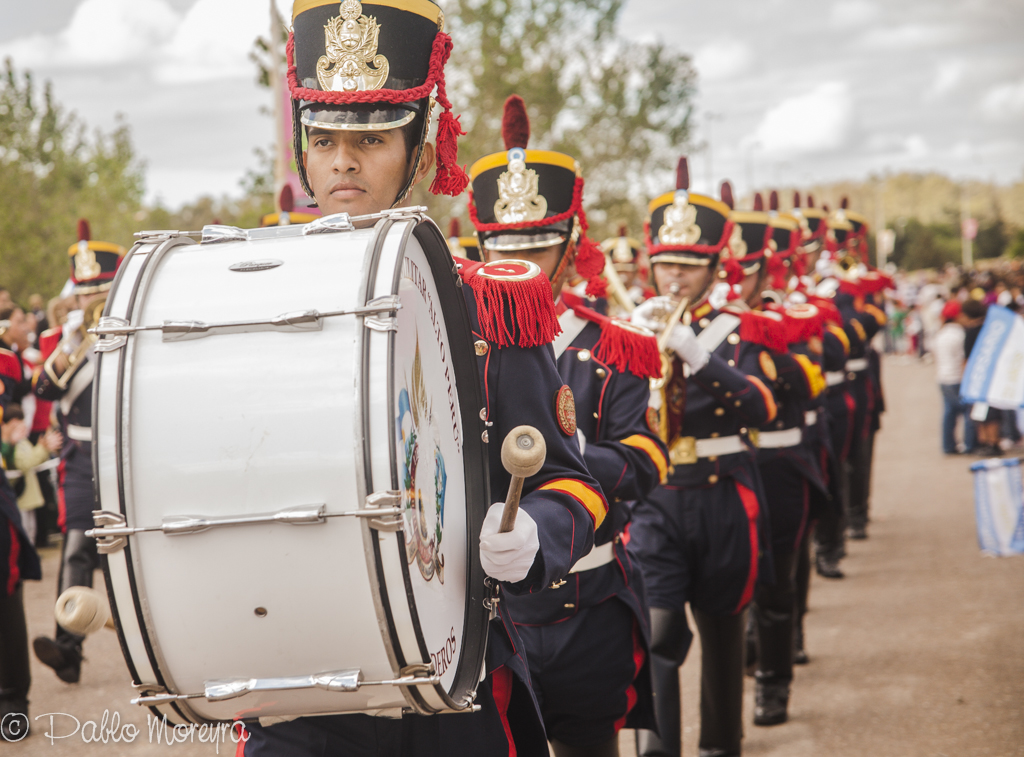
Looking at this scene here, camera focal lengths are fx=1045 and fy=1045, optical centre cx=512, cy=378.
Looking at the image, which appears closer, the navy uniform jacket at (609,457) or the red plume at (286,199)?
the navy uniform jacket at (609,457)

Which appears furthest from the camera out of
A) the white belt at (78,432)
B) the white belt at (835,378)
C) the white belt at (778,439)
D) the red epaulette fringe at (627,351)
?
the white belt at (835,378)

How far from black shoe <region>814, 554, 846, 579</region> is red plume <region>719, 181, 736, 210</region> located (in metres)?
3.59

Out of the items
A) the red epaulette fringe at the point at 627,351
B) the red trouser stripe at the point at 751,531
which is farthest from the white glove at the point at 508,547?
the red trouser stripe at the point at 751,531

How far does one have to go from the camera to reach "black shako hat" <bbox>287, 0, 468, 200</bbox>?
209 centimetres

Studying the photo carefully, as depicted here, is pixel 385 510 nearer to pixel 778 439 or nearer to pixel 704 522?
pixel 704 522

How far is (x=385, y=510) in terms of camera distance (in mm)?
1455

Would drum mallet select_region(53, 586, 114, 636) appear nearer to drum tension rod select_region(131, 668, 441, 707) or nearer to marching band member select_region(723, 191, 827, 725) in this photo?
drum tension rod select_region(131, 668, 441, 707)

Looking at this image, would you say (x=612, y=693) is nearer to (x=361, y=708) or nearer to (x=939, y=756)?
(x=361, y=708)

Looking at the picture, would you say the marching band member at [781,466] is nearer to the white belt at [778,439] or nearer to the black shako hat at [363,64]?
the white belt at [778,439]

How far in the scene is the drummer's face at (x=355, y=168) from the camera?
208cm

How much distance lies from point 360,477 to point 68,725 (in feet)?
15.5

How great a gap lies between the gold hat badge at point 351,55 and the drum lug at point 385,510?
0.98 m

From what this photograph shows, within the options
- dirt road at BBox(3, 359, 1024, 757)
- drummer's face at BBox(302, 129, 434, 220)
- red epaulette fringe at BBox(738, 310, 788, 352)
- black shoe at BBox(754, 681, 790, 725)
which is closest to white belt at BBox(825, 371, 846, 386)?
dirt road at BBox(3, 359, 1024, 757)

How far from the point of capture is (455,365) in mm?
2049
